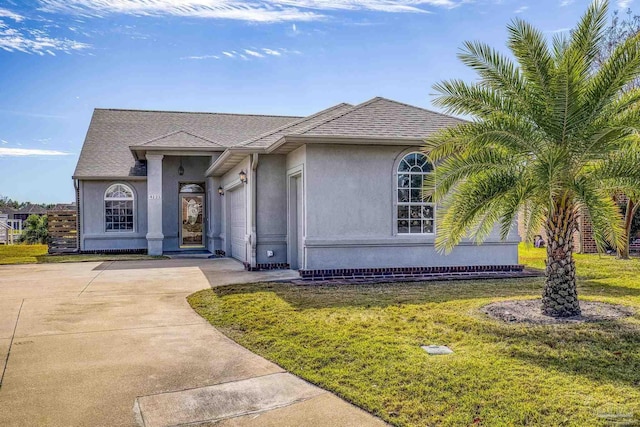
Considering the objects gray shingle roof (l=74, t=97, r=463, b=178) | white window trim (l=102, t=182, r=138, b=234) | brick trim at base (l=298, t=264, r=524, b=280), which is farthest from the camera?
white window trim (l=102, t=182, r=138, b=234)

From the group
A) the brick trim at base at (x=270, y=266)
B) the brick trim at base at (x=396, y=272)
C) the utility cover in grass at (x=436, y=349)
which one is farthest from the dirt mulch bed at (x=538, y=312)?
the brick trim at base at (x=270, y=266)

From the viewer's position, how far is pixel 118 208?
2111 cm

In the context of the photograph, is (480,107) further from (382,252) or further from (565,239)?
(382,252)

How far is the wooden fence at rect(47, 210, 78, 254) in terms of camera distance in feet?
71.2

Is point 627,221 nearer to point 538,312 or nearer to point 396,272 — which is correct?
point 396,272

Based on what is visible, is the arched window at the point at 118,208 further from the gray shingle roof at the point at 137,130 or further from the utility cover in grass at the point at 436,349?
the utility cover in grass at the point at 436,349

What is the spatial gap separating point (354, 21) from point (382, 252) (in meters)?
6.98

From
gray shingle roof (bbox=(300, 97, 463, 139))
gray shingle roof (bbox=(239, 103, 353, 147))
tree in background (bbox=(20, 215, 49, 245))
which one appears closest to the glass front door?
gray shingle roof (bbox=(239, 103, 353, 147))

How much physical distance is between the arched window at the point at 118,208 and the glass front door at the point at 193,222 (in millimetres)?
2217

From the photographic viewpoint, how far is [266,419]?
13.4 ft

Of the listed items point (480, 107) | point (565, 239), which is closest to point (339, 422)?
point (565, 239)

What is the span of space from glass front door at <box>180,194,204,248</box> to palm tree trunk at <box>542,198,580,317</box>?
661 inches

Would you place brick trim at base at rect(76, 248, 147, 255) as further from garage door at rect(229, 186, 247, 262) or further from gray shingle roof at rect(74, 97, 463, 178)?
garage door at rect(229, 186, 247, 262)

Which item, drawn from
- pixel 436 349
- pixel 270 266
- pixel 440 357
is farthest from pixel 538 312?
pixel 270 266
